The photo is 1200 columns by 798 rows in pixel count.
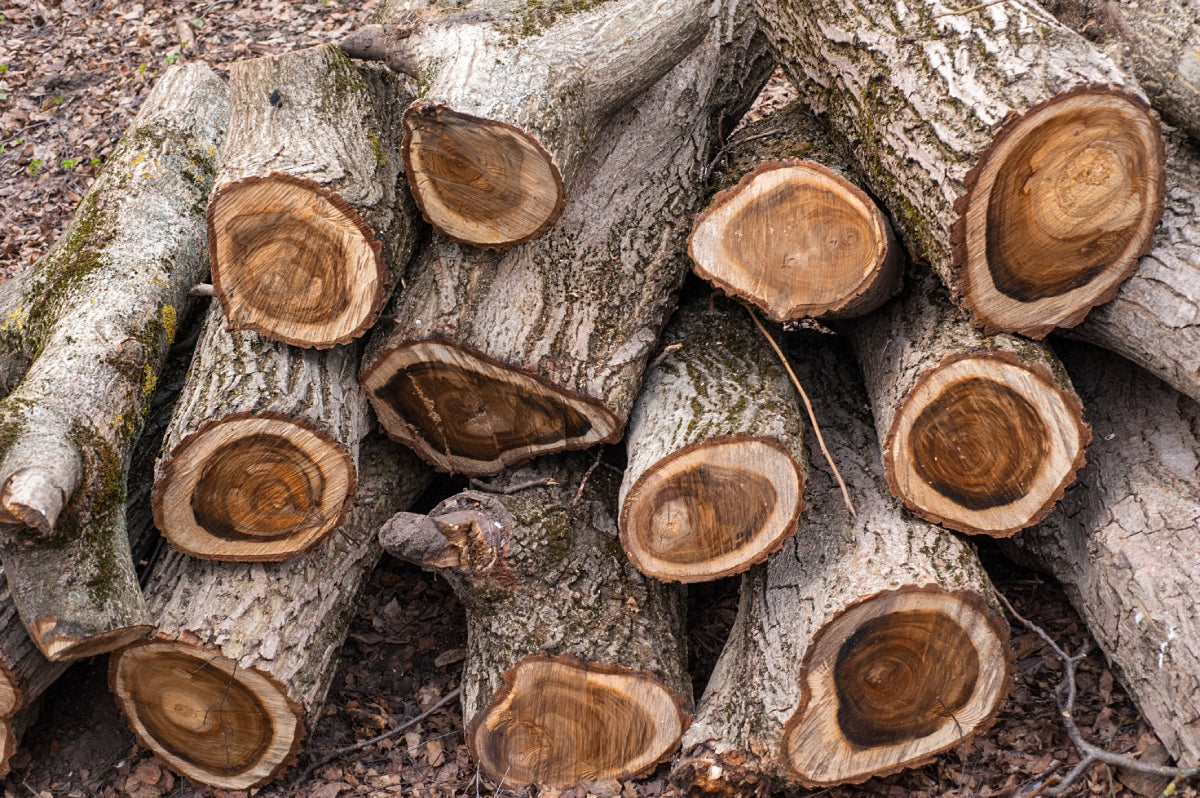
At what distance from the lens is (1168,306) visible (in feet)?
9.27

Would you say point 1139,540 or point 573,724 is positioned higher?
point 1139,540

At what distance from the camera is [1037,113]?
2684 mm

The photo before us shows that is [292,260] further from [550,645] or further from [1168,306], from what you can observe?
[1168,306]

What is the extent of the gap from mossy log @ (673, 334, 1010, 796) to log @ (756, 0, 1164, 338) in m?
0.79

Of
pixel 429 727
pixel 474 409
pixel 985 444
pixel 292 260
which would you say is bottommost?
pixel 429 727

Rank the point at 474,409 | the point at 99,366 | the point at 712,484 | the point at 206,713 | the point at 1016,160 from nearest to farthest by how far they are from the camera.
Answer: the point at 1016,160 < the point at 712,484 < the point at 206,713 < the point at 474,409 < the point at 99,366

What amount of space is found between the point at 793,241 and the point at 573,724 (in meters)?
1.76

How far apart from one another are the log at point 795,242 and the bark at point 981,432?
0.34 metres

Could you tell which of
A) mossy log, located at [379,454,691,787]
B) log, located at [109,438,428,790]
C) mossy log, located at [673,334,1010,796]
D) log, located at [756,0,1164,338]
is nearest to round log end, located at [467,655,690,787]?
mossy log, located at [379,454,691,787]

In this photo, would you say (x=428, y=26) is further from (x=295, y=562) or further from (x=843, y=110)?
(x=295, y=562)

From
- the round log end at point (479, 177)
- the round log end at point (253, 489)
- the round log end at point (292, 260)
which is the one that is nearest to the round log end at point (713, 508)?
the round log end at point (479, 177)

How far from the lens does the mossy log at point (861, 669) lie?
283 centimetres

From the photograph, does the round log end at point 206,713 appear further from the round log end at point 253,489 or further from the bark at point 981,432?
the bark at point 981,432

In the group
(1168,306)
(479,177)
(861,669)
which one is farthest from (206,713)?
(1168,306)
